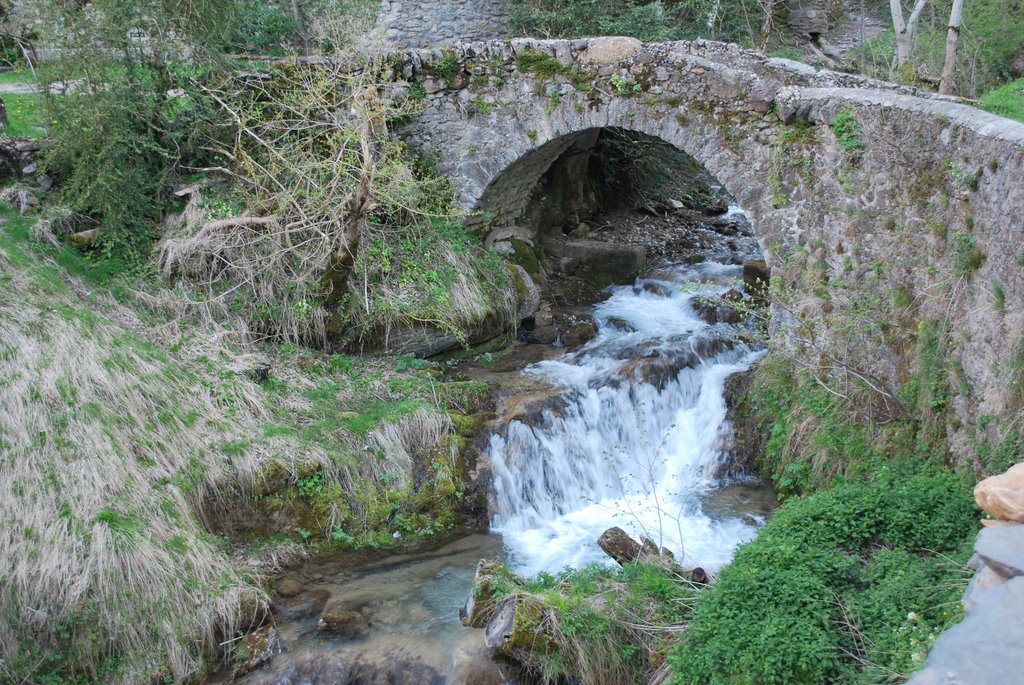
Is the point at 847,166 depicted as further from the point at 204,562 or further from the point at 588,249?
the point at 204,562

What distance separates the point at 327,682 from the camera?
5457 millimetres

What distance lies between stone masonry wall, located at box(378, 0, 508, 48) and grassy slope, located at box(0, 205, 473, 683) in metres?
7.90

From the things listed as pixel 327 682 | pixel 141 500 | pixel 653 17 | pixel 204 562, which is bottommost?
pixel 327 682

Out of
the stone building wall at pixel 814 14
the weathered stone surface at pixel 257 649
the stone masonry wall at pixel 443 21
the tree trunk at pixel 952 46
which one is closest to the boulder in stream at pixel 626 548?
the weathered stone surface at pixel 257 649

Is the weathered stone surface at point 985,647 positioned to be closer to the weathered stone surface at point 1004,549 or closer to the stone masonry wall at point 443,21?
the weathered stone surface at point 1004,549

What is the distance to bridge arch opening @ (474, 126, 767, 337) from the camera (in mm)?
10953

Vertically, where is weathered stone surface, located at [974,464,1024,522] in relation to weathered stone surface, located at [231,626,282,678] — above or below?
above

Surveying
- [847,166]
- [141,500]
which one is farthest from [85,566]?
[847,166]

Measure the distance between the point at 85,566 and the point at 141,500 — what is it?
Answer: 2.34 ft

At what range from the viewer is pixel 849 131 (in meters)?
7.15

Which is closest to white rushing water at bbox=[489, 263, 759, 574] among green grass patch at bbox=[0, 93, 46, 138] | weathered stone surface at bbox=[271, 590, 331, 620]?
weathered stone surface at bbox=[271, 590, 331, 620]

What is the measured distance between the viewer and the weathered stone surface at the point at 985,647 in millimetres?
2799

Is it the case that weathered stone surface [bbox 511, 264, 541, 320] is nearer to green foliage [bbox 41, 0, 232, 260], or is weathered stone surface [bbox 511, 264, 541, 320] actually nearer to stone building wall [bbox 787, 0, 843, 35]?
green foliage [bbox 41, 0, 232, 260]

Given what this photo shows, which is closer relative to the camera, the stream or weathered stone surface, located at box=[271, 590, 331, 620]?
the stream
